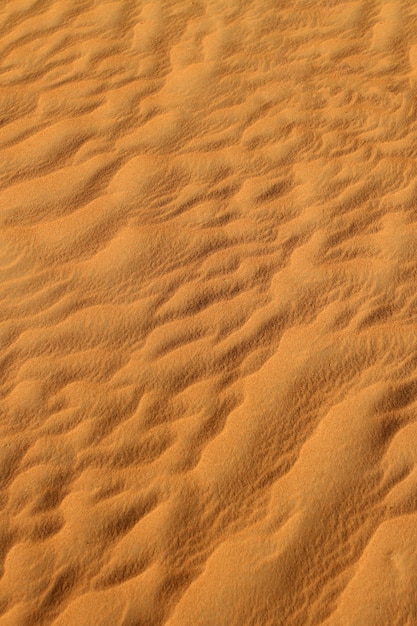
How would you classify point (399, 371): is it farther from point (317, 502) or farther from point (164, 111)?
point (164, 111)

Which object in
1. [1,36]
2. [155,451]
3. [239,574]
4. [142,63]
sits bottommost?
[239,574]

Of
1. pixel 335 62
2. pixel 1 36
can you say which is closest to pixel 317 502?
pixel 335 62

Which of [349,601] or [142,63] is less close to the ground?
[142,63]

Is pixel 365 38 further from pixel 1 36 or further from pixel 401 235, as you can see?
pixel 1 36

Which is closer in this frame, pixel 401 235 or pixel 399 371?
pixel 399 371

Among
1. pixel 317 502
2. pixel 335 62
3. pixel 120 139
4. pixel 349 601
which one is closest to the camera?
pixel 349 601

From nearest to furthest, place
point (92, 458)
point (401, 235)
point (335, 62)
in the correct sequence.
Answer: point (92, 458) → point (401, 235) → point (335, 62)

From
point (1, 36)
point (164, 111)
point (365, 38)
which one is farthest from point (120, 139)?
point (365, 38)
